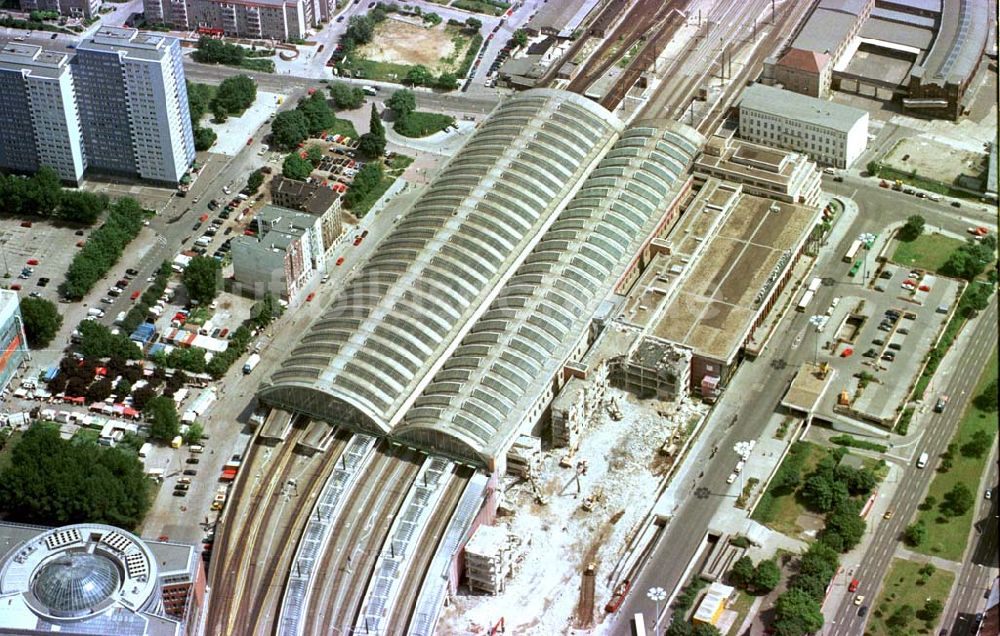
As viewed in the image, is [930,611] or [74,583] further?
[930,611]

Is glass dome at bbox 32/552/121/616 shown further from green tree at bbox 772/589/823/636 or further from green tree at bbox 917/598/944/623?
green tree at bbox 917/598/944/623

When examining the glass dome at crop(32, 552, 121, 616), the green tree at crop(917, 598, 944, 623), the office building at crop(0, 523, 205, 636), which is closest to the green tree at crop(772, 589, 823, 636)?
the green tree at crop(917, 598, 944, 623)

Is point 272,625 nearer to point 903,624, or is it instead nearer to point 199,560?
point 199,560

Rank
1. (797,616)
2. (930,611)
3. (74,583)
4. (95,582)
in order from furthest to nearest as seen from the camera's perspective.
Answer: (930,611) < (797,616) < (95,582) < (74,583)

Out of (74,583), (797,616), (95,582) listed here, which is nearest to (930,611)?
(797,616)

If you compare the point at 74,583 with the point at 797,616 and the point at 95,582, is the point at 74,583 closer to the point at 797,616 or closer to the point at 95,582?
the point at 95,582

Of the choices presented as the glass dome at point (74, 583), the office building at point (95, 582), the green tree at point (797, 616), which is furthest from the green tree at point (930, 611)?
the glass dome at point (74, 583)

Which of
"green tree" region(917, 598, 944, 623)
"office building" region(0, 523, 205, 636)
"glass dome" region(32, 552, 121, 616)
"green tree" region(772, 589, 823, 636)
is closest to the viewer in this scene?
"office building" region(0, 523, 205, 636)
